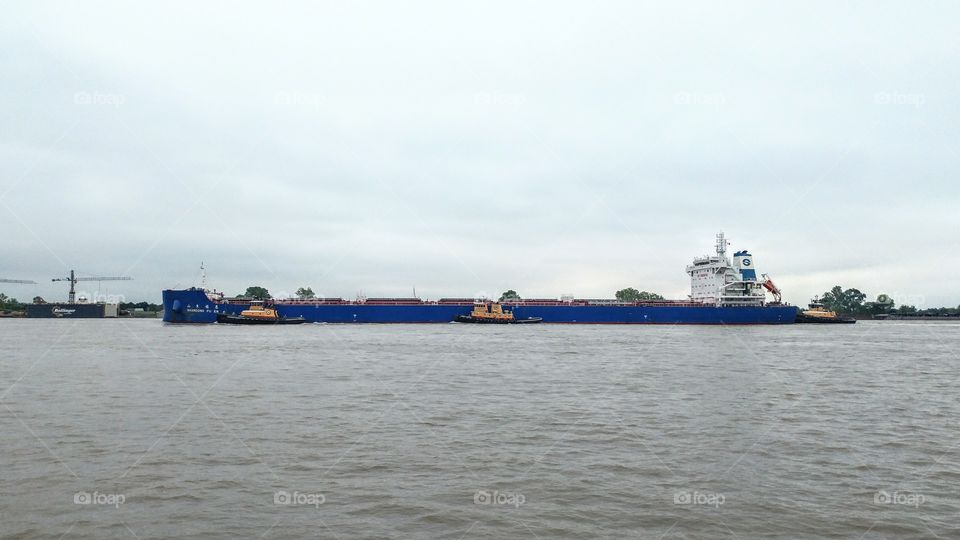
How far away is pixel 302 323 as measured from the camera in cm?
7906

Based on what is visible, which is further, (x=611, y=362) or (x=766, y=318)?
(x=766, y=318)

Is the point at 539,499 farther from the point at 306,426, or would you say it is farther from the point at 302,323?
the point at 302,323

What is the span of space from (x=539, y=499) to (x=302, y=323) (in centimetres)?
7448

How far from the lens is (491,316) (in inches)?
3127

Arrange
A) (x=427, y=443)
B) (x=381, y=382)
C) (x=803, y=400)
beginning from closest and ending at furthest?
(x=427, y=443), (x=803, y=400), (x=381, y=382)

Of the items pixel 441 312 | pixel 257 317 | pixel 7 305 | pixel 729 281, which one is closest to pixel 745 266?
pixel 729 281

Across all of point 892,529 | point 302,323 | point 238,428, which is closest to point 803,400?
point 892,529

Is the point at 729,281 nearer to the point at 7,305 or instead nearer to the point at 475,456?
the point at 475,456

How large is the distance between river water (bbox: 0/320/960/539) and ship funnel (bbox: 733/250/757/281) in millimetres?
66916

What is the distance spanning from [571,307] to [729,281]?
24.3m

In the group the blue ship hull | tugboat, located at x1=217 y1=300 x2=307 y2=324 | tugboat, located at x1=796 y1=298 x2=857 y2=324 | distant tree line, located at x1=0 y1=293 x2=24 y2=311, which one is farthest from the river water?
distant tree line, located at x1=0 y1=293 x2=24 y2=311

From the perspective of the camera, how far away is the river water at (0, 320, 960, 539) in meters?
7.94

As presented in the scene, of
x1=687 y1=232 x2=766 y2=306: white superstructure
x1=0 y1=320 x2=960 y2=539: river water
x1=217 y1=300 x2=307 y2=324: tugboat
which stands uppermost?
x1=687 y1=232 x2=766 y2=306: white superstructure

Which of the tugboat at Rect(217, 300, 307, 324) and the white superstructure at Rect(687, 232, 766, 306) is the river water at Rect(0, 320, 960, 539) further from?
the white superstructure at Rect(687, 232, 766, 306)
